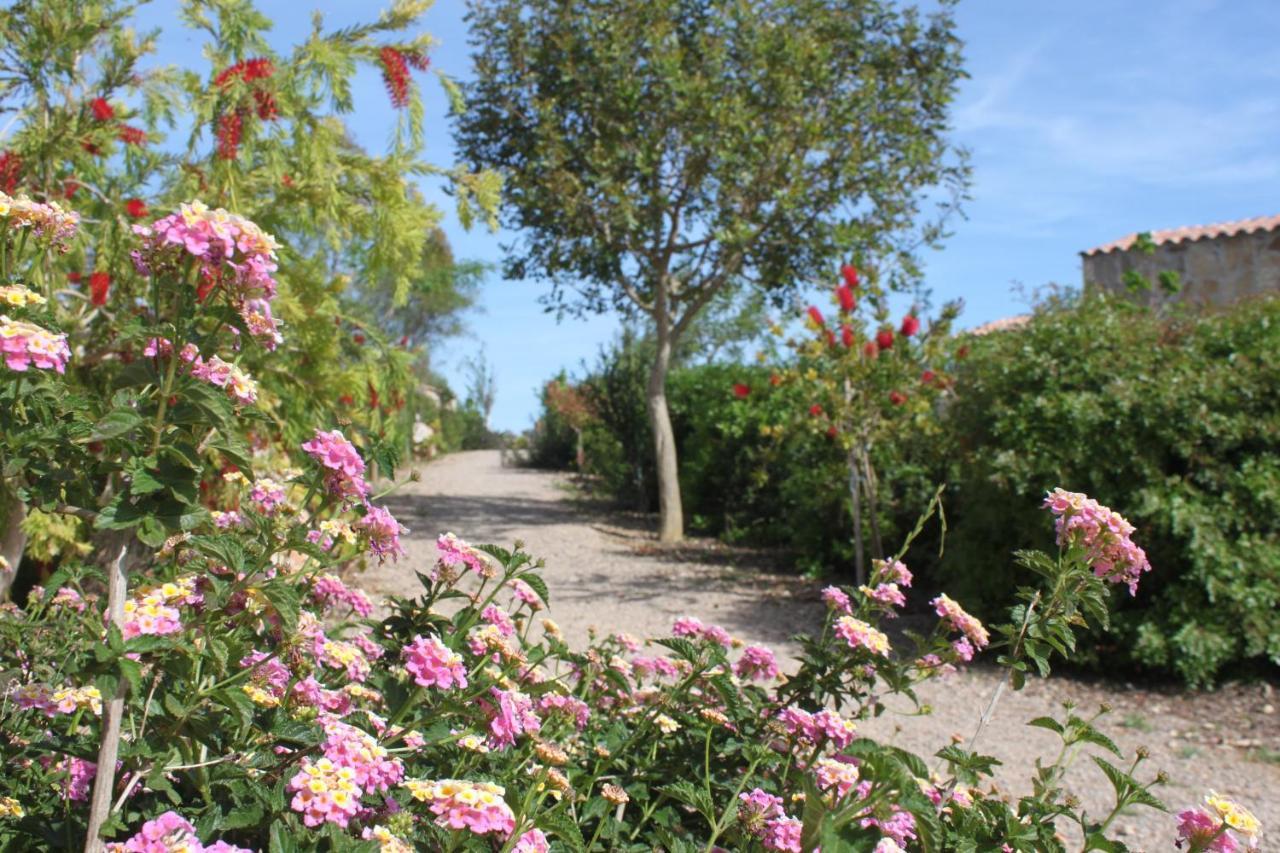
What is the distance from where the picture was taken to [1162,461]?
532 cm

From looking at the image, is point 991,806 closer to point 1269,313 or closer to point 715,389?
point 1269,313

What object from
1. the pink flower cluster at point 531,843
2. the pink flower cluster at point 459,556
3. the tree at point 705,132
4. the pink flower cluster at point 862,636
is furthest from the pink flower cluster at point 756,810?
the tree at point 705,132

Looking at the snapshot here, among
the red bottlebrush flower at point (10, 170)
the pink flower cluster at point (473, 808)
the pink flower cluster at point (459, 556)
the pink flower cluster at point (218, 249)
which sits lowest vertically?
the pink flower cluster at point (473, 808)

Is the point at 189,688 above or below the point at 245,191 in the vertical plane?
below

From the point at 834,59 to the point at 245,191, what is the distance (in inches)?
306

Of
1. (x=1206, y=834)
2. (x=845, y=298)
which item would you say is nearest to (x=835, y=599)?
(x=1206, y=834)

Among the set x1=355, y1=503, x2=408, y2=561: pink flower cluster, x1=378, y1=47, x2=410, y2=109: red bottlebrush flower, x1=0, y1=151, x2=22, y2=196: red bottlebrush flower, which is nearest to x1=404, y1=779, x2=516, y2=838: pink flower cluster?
x1=355, y1=503, x2=408, y2=561: pink flower cluster

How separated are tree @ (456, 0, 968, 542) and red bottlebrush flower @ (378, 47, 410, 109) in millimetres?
5460

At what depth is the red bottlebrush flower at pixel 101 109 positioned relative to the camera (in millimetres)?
3867

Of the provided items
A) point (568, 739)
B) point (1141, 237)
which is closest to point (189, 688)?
point (568, 739)

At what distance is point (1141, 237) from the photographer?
13.6m

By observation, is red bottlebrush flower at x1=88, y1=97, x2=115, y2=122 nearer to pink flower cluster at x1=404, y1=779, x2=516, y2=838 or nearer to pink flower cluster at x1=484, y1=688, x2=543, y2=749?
pink flower cluster at x1=484, y1=688, x2=543, y2=749

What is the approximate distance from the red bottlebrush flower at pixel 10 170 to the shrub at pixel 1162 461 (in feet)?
15.4

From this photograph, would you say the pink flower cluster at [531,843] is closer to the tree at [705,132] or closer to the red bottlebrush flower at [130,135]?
the red bottlebrush flower at [130,135]
